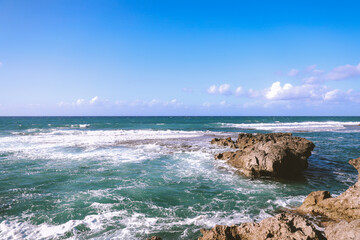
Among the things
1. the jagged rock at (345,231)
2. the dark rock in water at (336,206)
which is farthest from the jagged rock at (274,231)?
the dark rock in water at (336,206)

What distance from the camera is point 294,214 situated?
7.63 meters

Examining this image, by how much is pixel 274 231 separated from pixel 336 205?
368 centimetres

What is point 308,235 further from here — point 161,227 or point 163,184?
point 163,184

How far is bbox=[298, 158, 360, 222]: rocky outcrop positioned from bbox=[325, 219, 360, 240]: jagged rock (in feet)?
8.56

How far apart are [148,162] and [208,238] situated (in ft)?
37.0

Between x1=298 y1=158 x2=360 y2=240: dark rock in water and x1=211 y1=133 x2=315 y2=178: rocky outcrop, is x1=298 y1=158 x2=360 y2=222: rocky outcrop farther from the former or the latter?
x1=211 y1=133 x2=315 y2=178: rocky outcrop

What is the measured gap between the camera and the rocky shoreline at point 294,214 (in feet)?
17.3

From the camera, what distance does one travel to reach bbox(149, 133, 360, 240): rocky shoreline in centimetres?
528

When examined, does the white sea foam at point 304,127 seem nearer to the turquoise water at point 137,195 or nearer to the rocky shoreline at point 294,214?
the turquoise water at point 137,195

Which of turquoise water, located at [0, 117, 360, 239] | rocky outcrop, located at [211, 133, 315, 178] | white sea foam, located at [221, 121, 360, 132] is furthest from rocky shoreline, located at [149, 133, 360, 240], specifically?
white sea foam, located at [221, 121, 360, 132]

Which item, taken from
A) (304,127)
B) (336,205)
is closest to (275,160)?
(336,205)

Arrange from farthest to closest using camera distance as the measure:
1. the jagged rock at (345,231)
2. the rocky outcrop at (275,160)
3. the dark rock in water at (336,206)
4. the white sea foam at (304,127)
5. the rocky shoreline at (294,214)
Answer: the white sea foam at (304,127) < the rocky outcrop at (275,160) < the dark rock in water at (336,206) < the rocky shoreline at (294,214) < the jagged rock at (345,231)

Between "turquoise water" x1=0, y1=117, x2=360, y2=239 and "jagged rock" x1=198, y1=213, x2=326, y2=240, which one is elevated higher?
"jagged rock" x1=198, y1=213, x2=326, y2=240

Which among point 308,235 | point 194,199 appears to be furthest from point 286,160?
point 308,235
